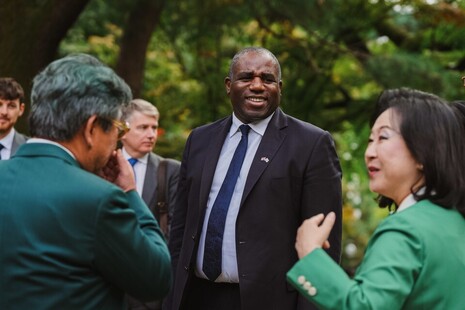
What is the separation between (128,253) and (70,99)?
0.61 m

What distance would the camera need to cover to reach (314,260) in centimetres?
281

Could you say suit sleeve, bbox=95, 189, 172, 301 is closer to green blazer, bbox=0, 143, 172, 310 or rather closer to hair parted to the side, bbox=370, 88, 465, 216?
green blazer, bbox=0, 143, 172, 310

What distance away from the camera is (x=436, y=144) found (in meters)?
2.88

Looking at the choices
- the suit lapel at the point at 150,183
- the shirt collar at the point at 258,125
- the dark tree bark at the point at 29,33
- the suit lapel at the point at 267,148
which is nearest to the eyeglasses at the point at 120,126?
the suit lapel at the point at 267,148

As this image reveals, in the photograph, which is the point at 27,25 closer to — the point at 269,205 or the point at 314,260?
the point at 269,205

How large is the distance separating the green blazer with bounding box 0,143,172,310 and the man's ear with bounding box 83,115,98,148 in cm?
10

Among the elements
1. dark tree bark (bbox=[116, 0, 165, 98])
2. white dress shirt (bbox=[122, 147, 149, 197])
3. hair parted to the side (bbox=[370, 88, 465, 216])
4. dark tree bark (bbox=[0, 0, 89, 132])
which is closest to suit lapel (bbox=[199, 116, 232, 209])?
white dress shirt (bbox=[122, 147, 149, 197])

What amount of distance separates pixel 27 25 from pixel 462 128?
6.07m

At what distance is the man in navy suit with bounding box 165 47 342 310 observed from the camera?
182 inches

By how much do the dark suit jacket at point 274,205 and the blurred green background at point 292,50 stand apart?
597cm

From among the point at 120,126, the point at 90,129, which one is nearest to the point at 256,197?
the point at 120,126

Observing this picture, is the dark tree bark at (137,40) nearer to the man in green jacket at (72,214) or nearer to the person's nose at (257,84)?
the person's nose at (257,84)

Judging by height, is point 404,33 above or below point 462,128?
above

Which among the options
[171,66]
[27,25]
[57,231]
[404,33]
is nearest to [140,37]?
[27,25]
